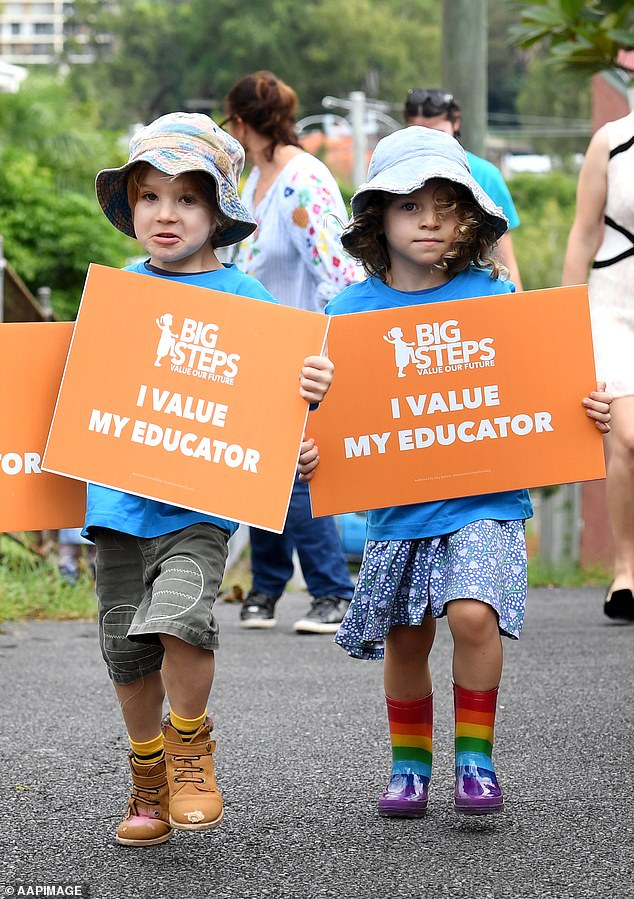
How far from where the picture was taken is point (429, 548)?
3420 mm

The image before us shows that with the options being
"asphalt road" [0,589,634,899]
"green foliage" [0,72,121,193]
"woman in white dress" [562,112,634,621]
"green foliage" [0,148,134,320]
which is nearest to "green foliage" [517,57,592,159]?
"green foliage" [0,72,121,193]

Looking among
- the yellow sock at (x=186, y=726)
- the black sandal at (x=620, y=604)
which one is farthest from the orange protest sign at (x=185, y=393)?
the black sandal at (x=620, y=604)

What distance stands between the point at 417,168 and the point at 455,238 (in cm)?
18

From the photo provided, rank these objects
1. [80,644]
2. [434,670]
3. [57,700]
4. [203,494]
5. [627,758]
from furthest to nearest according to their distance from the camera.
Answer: [80,644]
[434,670]
[57,700]
[627,758]
[203,494]

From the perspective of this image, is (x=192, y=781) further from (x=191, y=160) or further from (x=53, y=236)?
(x=53, y=236)

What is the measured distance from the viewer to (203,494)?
127 inches

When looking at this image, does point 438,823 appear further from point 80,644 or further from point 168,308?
point 80,644

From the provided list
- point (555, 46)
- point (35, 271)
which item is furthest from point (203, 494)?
point (35, 271)

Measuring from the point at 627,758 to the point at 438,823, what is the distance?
695 mm

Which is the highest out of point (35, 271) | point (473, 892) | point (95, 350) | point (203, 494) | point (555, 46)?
point (35, 271)

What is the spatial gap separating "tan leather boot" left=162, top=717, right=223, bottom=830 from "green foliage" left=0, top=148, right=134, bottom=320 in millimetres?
20601

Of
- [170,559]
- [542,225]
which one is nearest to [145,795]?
[170,559]

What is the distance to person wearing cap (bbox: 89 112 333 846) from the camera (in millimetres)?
3107

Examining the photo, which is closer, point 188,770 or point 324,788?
point 188,770
